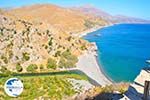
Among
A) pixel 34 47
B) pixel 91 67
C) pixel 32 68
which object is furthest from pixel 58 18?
pixel 32 68

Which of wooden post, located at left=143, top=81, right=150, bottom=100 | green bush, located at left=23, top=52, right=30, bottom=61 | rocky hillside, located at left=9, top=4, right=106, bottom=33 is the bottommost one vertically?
rocky hillside, located at left=9, top=4, right=106, bottom=33

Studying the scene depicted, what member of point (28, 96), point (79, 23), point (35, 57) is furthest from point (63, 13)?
point (28, 96)

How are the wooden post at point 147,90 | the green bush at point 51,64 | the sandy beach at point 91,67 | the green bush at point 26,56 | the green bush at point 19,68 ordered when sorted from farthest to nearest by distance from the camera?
the green bush at point 26,56 → the green bush at point 51,64 → the green bush at point 19,68 → the sandy beach at point 91,67 → the wooden post at point 147,90

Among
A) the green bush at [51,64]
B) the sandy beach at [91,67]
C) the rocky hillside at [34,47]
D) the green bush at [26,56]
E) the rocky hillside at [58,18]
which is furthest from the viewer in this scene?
the rocky hillside at [58,18]

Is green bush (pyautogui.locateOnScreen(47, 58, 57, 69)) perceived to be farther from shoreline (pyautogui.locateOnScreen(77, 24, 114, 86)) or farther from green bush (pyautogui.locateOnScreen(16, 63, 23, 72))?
green bush (pyautogui.locateOnScreen(16, 63, 23, 72))

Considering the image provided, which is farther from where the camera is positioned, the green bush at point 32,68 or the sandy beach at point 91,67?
the green bush at point 32,68

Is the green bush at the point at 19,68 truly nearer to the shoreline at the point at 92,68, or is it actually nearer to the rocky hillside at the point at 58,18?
the shoreline at the point at 92,68

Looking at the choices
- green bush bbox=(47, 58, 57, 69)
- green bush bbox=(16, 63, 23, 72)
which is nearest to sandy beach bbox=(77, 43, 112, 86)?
green bush bbox=(47, 58, 57, 69)

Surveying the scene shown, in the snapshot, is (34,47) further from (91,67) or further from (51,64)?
(91,67)

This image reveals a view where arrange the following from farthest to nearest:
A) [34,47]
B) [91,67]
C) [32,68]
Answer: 1. [34,47]
2. [91,67]
3. [32,68]

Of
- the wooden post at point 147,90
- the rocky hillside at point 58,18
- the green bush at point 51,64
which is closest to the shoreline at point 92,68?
the green bush at point 51,64
